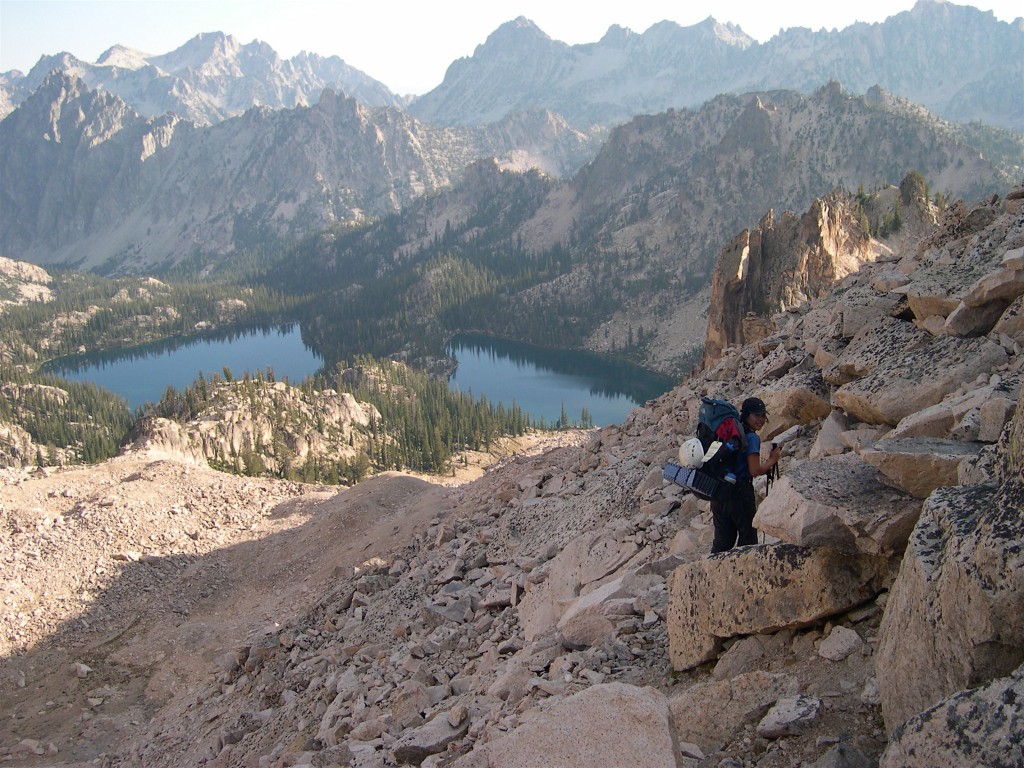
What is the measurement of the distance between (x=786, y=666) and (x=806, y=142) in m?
194

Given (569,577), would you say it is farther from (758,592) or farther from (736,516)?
(758,592)

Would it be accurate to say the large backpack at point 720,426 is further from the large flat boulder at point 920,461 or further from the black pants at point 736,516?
the large flat boulder at point 920,461

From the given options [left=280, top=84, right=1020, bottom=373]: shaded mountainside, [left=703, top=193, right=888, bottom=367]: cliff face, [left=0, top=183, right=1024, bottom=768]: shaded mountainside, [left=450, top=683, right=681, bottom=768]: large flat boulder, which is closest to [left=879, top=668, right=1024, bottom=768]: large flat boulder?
[left=0, top=183, right=1024, bottom=768]: shaded mountainside

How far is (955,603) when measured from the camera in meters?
5.79

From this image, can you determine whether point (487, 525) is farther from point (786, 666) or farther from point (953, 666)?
point (953, 666)

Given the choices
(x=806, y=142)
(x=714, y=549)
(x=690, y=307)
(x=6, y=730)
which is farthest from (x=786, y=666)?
(x=806, y=142)

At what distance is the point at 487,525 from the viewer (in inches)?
909

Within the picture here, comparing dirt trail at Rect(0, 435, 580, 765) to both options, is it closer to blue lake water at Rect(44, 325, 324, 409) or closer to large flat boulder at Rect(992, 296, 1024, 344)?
large flat boulder at Rect(992, 296, 1024, 344)

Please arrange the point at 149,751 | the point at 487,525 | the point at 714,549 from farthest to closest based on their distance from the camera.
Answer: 1. the point at 487,525
2. the point at 149,751
3. the point at 714,549

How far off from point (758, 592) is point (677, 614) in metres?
1.34

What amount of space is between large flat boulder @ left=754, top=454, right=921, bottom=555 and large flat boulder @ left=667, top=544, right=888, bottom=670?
10.9 inches

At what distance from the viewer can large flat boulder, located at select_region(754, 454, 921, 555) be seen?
7809mm

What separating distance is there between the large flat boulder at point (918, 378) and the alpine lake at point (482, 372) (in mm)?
94487

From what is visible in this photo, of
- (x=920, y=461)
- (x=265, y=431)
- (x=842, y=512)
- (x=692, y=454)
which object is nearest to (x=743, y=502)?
(x=692, y=454)
